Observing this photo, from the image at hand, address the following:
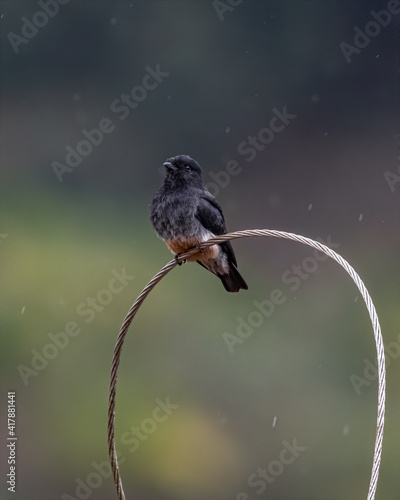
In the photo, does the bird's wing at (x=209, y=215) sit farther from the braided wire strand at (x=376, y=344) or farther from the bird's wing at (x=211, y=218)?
the braided wire strand at (x=376, y=344)

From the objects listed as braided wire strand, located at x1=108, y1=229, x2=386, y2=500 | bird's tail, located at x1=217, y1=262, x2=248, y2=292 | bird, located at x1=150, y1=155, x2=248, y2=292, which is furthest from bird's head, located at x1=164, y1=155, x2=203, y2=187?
braided wire strand, located at x1=108, y1=229, x2=386, y2=500

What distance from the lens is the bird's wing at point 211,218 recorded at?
3047mm

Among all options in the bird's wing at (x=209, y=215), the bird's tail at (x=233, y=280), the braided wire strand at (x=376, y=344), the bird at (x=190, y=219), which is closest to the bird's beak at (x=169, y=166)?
the bird at (x=190, y=219)

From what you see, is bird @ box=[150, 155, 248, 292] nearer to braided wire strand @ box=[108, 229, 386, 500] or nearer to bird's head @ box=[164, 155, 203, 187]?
bird's head @ box=[164, 155, 203, 187]

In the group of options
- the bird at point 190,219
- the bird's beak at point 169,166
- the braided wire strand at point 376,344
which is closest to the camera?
the braided wire strand at point 376,344

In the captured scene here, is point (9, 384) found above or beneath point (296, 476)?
above

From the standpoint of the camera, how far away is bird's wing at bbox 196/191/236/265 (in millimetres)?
3047

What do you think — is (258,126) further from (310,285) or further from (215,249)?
(215,249)

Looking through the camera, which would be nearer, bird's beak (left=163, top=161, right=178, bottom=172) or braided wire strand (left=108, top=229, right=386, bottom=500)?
braided wire strand (left=108, top=229, right=386, bottom=500)

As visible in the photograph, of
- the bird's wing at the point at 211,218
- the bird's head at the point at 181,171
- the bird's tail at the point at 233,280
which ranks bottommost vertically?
the bird's tail at the point at 233,280

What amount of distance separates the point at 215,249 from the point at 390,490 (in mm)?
4331

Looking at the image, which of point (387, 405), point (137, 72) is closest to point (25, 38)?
point (137, 72)

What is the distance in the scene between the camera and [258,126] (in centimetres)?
849

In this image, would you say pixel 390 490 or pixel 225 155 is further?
pixel 225 155
